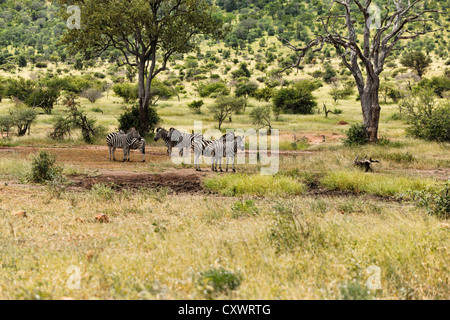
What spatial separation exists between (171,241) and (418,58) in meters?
66.5

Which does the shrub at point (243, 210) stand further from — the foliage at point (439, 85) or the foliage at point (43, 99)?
the foliage at point (439, 85)

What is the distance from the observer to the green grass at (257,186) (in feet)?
40.5

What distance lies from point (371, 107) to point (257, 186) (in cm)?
1294

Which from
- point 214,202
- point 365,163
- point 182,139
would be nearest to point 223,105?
point 182,139

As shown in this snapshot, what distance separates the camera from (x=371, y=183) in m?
12.9

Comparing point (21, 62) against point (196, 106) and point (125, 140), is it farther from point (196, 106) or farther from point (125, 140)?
point (125, 140)

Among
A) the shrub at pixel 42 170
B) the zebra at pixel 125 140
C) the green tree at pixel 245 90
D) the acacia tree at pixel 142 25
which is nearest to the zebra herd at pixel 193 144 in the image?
the zebra at pixel 125 140

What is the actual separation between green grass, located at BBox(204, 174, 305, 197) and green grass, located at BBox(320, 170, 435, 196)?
43.1 inches

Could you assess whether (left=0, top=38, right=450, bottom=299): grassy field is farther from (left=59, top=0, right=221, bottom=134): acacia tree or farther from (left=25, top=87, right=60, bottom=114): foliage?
(left=25, top=87, right=60, bottom=114): foliage

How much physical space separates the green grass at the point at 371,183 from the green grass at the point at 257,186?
3.59 feet
